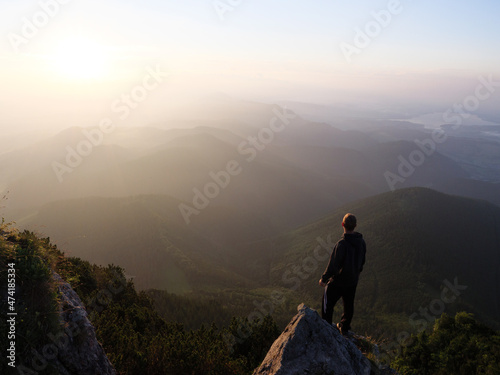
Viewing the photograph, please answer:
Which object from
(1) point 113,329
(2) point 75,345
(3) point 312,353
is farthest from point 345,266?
(1) point 113,329

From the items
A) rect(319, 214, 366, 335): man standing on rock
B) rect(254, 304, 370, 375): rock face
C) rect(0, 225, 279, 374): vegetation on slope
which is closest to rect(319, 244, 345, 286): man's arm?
rect(319, 214, 366, 335): man standing on rock

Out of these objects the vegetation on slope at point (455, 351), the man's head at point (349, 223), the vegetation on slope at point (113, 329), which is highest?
the man's head at point (349, 223)

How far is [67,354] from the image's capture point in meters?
7.45

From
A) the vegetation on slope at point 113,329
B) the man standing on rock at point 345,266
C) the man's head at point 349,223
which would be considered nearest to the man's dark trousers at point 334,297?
the man standing on rock at point 345,266

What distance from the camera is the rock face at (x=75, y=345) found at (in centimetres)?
737

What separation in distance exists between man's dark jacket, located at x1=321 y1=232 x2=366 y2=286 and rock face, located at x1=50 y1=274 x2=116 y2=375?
288 inches

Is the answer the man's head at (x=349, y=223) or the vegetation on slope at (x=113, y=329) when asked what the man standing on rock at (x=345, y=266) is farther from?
the vegetation on slope at (x=113, y=329)

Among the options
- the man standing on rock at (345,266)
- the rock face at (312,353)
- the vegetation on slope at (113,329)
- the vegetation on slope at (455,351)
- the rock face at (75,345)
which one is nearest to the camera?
the vegetation on slope at (113,329)

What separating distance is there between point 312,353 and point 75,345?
6.63 metres

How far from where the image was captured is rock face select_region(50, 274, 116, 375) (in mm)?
7370

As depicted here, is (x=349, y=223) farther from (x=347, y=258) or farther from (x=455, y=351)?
(x=455, y=351)

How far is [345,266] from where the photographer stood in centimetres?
920

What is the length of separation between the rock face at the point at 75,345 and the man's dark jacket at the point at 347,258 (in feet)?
24.0

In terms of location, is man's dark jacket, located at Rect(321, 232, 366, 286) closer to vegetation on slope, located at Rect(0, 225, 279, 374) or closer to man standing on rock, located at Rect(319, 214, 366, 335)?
man standing on rock, located at Rect(319, 214, 366, 335)
